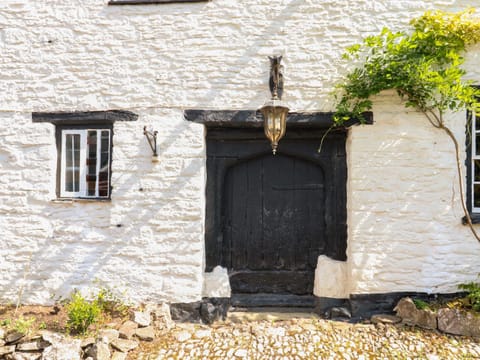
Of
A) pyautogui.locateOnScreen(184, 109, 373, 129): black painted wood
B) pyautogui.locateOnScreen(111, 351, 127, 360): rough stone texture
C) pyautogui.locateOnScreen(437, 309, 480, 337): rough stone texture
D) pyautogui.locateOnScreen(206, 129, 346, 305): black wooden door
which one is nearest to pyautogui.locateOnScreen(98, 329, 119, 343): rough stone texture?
pyautogui.locateOnScreen(111, 351, 127, 360): rough stone texture

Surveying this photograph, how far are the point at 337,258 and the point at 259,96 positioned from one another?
2.36m

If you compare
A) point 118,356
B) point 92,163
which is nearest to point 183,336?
point 118,356

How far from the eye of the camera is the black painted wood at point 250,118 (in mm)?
4129

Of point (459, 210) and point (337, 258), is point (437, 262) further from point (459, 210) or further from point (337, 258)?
point (337, 258)

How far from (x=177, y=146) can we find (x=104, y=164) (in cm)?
108

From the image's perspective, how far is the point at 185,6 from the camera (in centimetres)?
432

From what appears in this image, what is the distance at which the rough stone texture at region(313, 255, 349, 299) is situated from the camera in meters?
4.22

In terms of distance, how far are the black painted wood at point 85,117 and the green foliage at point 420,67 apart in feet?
8.83

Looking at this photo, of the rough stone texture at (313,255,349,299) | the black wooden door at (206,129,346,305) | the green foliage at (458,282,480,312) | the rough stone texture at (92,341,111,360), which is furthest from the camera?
the black wooden door at (206,129,346,305)

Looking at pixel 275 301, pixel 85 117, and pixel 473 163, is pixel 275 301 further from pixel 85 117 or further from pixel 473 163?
pixel 85 117

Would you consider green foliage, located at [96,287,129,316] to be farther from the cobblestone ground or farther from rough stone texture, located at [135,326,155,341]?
the cobblestone ground

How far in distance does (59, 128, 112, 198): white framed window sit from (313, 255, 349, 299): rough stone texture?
9.98ft

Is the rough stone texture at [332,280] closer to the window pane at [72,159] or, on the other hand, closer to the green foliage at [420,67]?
the green foliage at [420,67]

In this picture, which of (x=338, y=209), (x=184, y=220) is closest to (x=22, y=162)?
(x=184, y=220)
